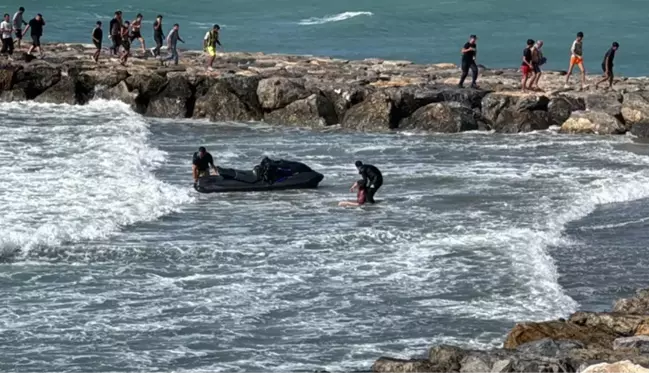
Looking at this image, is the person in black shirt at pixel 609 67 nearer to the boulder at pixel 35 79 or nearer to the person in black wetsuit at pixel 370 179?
the person in black wetsuit at pixel 370 179

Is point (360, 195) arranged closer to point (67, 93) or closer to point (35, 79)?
point (67, 93)

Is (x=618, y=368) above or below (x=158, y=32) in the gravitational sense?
below

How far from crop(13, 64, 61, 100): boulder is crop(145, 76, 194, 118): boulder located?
3.53 metres

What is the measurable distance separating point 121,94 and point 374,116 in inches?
321

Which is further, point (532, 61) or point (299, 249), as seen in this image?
point (532, 61)

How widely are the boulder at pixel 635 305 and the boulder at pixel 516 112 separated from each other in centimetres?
1896

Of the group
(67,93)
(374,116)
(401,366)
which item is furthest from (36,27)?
(401,366)

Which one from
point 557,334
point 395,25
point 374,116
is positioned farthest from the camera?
point 395,25

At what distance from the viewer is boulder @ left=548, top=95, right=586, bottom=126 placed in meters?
38.1

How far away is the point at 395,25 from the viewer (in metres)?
71.2

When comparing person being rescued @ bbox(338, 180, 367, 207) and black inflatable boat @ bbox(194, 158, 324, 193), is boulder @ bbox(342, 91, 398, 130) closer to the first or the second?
black inflatable boat @ bbox(194, 158, 324, 193)

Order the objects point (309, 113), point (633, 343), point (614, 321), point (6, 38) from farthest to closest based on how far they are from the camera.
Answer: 1. point (6, 38)
2. point (309, 113)
3. point (614, 321)
4. point (633, 343)

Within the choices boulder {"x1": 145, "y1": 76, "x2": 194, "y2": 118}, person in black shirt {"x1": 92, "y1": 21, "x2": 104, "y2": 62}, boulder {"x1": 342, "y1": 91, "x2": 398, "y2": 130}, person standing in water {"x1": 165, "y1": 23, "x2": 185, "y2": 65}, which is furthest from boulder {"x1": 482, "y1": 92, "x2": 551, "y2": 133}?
person in black shirt {"x1": 92, "y1": 21, "x2": 104, "y2": 62}

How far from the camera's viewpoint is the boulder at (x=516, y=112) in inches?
1486
